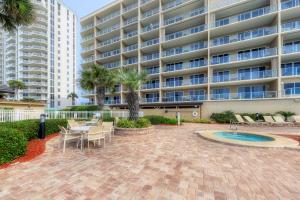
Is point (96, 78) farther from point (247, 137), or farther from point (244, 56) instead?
point (244, 56)

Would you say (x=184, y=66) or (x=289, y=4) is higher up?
(x=289, y=4)

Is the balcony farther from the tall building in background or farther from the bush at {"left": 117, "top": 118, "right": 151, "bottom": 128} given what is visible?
the tall building in background

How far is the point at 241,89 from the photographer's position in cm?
2242

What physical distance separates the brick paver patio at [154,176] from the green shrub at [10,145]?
0.63 metres

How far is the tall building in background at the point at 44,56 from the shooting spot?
177 feet

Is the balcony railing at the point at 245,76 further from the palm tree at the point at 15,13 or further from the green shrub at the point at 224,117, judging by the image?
the palm tree at the point at 15,13

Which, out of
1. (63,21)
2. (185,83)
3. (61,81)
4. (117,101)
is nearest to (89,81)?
(117,101)

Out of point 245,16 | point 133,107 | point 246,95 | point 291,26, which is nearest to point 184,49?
point 245,16

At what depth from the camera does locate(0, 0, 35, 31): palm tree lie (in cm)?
812

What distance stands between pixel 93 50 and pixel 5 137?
113 ft

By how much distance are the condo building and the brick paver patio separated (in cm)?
1681

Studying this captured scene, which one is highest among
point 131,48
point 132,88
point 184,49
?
point 131,48

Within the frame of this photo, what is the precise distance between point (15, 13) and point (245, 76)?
2428cm

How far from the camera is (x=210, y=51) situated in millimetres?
23719
